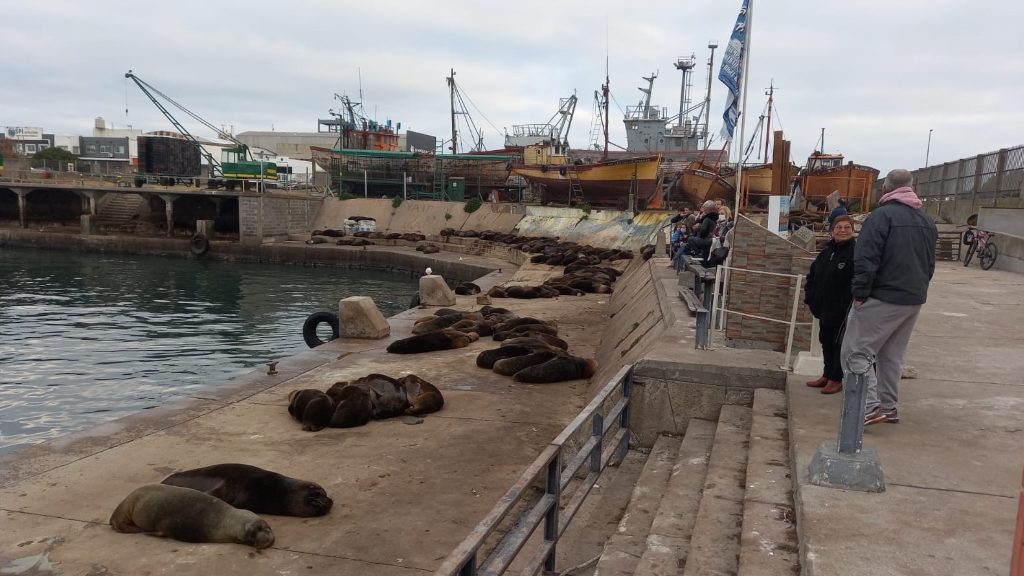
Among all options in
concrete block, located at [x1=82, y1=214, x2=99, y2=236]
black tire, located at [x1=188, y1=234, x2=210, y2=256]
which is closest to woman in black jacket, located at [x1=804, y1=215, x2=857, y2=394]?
black tire, located at [x1=188, y1=234, x2=210, y2=256]

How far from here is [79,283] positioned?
30.4m

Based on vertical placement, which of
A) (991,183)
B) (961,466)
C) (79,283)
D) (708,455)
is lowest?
(79,283)

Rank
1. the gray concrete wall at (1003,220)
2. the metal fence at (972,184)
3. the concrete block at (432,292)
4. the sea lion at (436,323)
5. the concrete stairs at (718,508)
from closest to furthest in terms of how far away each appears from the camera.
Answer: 1. the concrete stairs at (718,508)
2. the sea lion at (436,323)
3. the gray concrete wall at (1003,220)
4. the concrete block at (432,292)
5. the metal fence at (972,184)

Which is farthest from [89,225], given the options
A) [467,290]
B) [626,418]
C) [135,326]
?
[626,418]

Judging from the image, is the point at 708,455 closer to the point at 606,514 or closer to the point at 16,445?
the point at 606,514

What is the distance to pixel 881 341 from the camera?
479cm

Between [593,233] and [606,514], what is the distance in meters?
30.2

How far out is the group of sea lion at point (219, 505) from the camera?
17.1 ft

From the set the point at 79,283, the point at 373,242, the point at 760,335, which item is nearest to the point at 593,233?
the point at 373,242

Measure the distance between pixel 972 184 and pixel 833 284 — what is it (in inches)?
867

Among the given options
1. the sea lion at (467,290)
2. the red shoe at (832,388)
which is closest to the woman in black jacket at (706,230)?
the red shoe at (832,388)

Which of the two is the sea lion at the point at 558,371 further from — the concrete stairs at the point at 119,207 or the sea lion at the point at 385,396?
the concrete stairs at the point at 119,207

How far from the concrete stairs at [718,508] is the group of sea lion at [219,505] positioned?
2589mm

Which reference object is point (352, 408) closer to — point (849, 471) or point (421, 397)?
point (421, 397)
